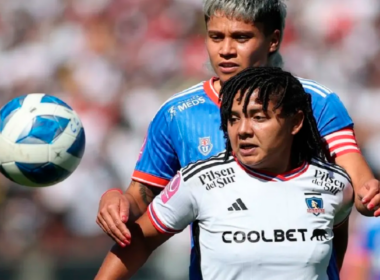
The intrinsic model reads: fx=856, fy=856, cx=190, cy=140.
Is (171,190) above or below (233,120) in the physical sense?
below

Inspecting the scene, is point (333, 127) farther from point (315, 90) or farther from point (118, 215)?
point (118, 215)

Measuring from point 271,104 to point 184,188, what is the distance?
0.45 meters

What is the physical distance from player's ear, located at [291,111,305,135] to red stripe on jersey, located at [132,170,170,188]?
746 mm

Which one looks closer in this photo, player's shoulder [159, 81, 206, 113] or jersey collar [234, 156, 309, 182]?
jersey collar [234, 156, 309, 182]

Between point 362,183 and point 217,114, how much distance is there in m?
0.73

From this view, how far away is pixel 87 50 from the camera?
1012 cm

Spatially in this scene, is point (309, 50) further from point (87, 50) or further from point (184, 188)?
point (184, 188)

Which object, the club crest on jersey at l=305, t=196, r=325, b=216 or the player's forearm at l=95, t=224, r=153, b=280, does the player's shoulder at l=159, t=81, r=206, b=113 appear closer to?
the player's forearm at l=95, t=224, r=153, b=280

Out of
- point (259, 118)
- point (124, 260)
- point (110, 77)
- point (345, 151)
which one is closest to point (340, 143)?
point (345, 151)

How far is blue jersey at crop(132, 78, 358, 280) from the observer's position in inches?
140

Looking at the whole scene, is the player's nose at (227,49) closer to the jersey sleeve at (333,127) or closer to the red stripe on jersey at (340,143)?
the jersey sleeve at (333,127)

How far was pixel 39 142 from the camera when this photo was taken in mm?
4434

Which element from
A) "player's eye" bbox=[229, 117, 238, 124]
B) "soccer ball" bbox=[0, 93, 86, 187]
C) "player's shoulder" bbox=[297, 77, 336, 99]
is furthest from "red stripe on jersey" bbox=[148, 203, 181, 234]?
"soccer ball" bbox=[0, 93, 86, 187]

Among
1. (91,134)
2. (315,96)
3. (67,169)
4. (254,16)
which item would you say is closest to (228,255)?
(315,96)
